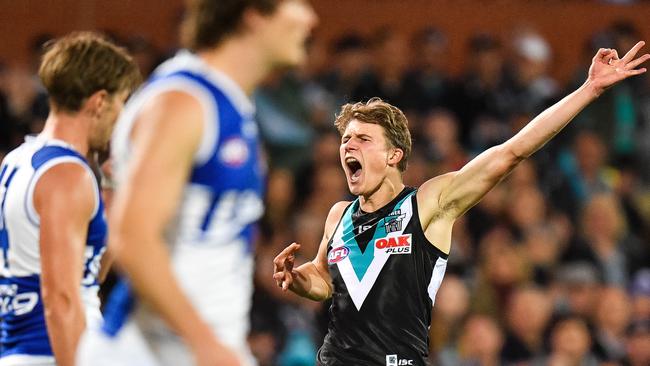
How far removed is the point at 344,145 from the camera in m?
5.65

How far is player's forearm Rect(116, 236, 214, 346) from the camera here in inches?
115

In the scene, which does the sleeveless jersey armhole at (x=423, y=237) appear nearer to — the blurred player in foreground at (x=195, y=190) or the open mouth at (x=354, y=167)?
the open mouth at (x=354, y=167)

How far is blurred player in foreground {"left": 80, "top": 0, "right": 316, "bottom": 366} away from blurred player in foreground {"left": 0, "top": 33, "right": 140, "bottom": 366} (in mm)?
900

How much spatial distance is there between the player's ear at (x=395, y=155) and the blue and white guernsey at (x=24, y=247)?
167cm

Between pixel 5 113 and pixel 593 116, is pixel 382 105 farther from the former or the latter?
pixel 593 116

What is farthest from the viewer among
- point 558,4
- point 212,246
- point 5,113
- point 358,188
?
point 558,4

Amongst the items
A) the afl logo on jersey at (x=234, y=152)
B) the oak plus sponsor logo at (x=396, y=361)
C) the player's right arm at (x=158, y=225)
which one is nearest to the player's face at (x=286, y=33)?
the afl logo on jersey at (x=234, y=152)

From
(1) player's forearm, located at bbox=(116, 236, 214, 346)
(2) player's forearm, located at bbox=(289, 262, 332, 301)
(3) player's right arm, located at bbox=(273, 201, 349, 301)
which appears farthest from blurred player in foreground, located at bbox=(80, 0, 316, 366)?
(2) player's forearm, located at bbox=(289, 262, 332, 301)

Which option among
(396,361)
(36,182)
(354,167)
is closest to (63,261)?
(36,182)

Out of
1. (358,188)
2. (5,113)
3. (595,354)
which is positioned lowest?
(595,354)

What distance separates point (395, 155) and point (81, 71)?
176 cm

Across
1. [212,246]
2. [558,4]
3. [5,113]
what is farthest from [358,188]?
[558,4]

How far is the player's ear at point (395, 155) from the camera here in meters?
5.61

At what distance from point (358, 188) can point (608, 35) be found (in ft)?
27.2
